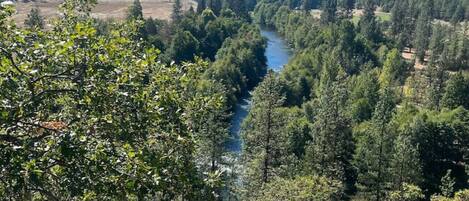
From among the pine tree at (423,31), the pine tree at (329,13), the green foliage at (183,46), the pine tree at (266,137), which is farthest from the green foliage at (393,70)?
the pine tree at (266,137)

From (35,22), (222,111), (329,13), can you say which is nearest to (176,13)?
(329,13)

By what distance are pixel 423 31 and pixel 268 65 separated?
4807 cm

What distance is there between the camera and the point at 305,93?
351 ft

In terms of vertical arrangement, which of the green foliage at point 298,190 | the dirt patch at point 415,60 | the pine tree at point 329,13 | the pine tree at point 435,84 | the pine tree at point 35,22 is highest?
the pine tree at point 35,22

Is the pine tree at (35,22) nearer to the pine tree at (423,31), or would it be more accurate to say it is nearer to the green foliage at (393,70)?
the green foliage at (393,70)

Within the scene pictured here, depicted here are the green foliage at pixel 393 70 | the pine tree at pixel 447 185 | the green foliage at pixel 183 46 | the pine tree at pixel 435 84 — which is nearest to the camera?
the pine tree at pixel 447 185

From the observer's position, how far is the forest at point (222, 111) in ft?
37.9

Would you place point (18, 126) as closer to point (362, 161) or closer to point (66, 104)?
point (66, 104)

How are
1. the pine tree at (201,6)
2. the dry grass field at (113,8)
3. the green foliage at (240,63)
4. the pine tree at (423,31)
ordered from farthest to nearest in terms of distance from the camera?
the pine tree at (201,6) < the dry grass field at (113,8) < the pine tree at (423,31) < the green foliage at (240,63)

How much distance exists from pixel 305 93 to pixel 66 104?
95.7m

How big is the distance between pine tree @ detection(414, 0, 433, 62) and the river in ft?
Result: 109

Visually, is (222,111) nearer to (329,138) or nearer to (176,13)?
(329,138)

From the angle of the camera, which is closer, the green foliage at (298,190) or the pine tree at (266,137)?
the green foliage at (298,190)

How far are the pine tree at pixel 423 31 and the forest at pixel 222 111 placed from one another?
68 cm
